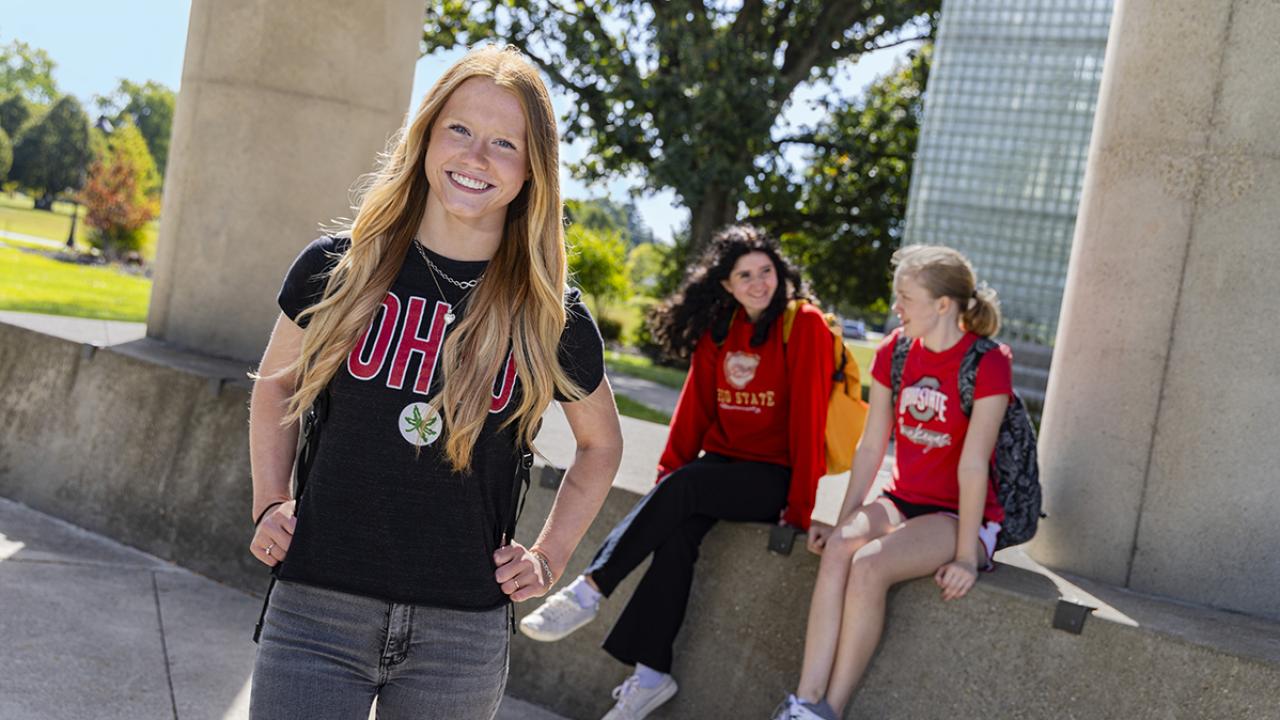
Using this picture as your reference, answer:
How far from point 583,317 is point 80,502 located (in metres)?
5.10

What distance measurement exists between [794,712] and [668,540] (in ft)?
2.97

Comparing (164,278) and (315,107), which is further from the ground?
(315,107)

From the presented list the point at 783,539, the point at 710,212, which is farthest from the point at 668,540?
the point at 710,212

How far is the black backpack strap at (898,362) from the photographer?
468 cm

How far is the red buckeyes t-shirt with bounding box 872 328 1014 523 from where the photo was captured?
4438 millimetres

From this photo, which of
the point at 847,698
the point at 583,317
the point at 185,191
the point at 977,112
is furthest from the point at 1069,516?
the point at 977,112

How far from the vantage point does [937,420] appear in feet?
14.7

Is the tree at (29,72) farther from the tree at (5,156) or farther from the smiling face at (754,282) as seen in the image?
the smiling face at (754,282)

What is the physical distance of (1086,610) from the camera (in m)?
4.03

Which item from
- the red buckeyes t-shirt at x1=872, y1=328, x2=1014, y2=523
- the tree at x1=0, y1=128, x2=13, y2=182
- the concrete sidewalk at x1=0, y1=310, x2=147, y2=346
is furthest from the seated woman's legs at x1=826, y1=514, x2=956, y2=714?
the tree at x1=0, y1=128, x2=13, y2=182

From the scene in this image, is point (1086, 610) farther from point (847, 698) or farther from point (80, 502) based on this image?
point (80, 502)

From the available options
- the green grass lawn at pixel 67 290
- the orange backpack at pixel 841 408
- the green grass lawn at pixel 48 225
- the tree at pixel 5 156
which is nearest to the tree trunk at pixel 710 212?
the green grass lawn at pixel 67 290

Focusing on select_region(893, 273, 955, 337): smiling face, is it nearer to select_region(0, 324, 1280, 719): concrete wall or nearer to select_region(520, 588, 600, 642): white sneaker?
select_region(0, 324, 1280, 719): concrete wall

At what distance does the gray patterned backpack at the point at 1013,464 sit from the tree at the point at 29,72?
399 ft
